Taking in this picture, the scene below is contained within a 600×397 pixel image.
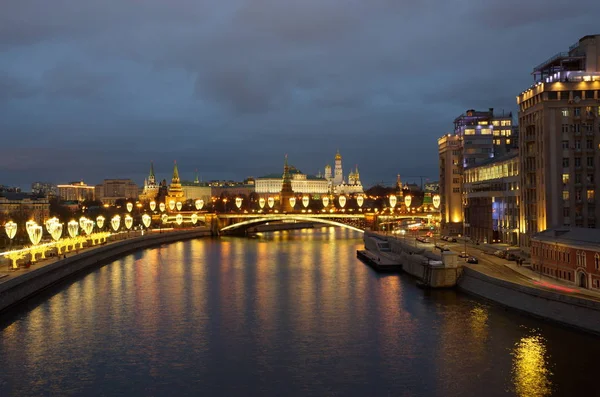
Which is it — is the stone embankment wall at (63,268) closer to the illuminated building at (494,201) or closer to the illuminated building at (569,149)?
the illuminated building at (569,149)

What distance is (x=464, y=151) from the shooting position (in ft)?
219

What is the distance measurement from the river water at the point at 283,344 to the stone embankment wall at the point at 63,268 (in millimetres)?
898

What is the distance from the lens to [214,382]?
2142cm

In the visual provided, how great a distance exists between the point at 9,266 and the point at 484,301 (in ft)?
94.0

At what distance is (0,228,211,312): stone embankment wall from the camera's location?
33184mm

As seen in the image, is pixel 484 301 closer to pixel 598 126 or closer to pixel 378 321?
pixel 378 321

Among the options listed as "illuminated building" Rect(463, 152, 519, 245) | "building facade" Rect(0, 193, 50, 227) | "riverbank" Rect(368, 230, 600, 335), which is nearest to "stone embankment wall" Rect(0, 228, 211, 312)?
"riverbank" Rect(368, 230, 600, 335)

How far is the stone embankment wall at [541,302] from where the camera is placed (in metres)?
25.3

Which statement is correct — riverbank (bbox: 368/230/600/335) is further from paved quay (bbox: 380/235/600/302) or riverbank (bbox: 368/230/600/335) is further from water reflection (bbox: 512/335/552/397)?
water reflection (bbox: 512/335/552/397)

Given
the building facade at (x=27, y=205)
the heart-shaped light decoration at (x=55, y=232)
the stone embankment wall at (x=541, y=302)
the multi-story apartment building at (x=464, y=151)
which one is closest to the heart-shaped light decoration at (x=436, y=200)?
the multi-story apartment building at (x=464, y=151)

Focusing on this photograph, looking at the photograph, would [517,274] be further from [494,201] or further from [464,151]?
[464,151]

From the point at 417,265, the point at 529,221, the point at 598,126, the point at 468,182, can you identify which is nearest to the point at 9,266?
the point at 417,265

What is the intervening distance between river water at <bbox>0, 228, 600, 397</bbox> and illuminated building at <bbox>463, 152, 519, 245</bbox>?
12578 mm

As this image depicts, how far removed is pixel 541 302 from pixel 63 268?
31.6 m
